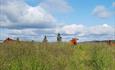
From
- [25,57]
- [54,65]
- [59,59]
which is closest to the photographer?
[25,57]

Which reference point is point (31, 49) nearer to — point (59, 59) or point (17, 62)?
point (59, 59)

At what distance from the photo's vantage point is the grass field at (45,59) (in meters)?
10.4

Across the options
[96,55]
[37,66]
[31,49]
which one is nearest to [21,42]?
[31,49]

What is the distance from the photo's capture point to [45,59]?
39.3 ft

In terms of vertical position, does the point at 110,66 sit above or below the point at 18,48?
below

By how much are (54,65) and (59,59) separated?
1.39m

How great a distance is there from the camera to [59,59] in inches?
523

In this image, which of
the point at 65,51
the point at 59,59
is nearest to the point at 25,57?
the point at 59,59

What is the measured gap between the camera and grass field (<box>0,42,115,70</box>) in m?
10.4

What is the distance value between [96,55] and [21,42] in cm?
424

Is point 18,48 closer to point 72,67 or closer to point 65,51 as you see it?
point 72,67

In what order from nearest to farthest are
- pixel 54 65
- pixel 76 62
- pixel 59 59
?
pixel 54 65 → pixel 59 59 → pixel 76 62

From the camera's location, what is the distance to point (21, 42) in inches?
539

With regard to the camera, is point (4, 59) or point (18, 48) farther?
point (18, 48)
